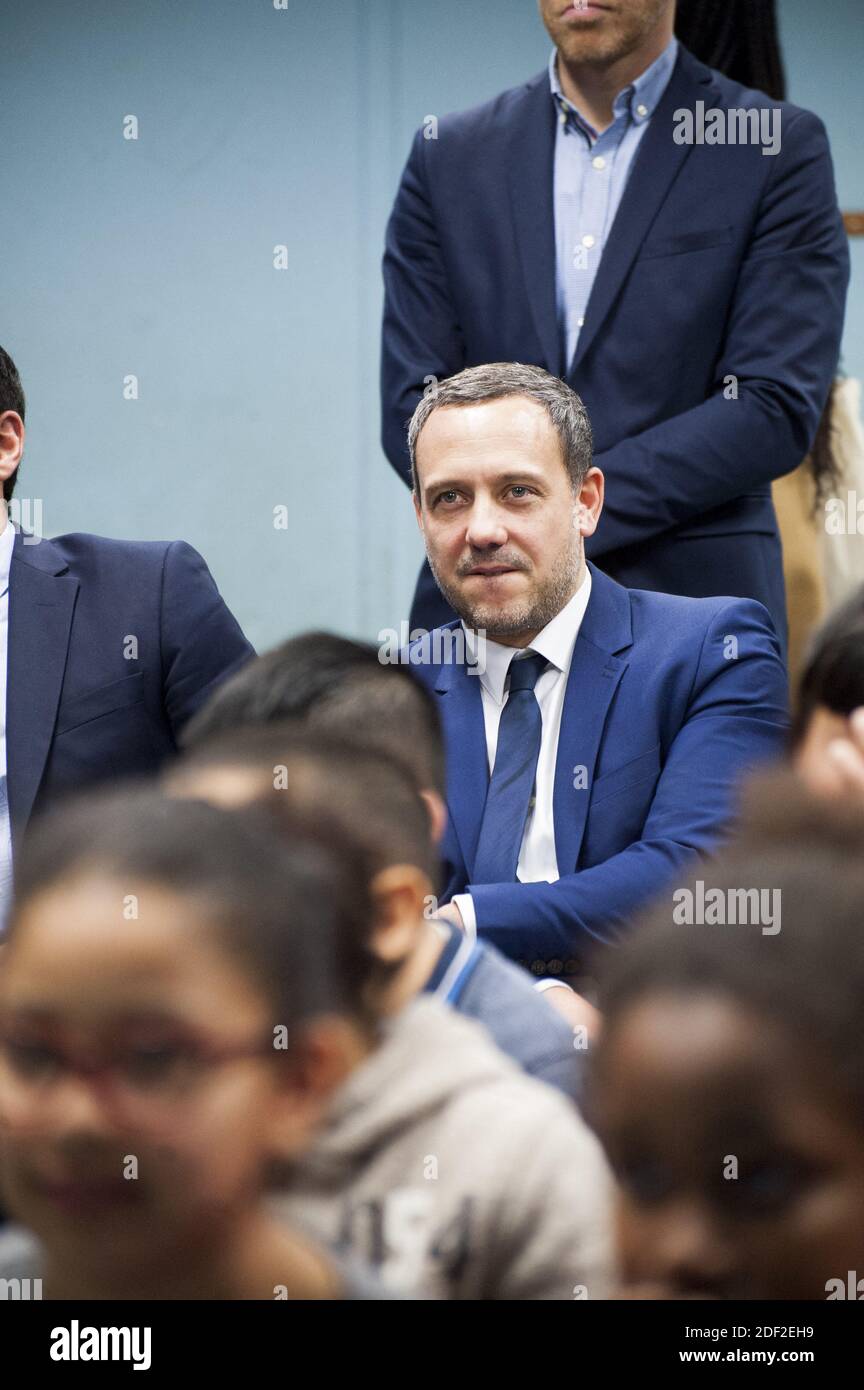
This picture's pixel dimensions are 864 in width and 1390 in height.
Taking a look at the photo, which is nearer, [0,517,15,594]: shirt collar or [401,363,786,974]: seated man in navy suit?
[401,363,786,974]: seated man in navy suit

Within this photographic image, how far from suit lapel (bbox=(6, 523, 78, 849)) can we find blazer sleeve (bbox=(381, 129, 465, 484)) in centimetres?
62

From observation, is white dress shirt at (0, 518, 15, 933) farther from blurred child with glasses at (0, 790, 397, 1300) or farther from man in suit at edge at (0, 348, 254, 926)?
blurred child with glasses at (0, 790, 397, 1300)

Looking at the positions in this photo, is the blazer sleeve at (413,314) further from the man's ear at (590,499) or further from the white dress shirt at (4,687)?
the white dress shirt at (4,687)

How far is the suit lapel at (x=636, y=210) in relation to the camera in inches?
89.7

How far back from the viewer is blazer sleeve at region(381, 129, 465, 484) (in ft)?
7.73

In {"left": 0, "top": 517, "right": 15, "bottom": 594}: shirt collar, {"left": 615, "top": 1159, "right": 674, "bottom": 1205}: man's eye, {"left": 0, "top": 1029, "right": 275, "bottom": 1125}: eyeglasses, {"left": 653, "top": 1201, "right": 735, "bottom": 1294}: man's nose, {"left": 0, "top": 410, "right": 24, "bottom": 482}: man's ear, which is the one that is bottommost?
{"left": 653, "top": 1201, "right": 735, "bottom": 1294}: man's nose

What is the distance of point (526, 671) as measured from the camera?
1865 mm

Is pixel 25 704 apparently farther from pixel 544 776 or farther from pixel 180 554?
pixel 544 776

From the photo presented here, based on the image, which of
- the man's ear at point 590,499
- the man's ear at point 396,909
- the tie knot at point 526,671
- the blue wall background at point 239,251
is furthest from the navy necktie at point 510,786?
the blue wall background at point 239,251

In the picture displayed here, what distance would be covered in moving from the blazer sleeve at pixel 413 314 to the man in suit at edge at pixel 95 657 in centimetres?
53

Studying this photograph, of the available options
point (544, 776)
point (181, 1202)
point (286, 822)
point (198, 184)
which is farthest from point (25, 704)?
point (198, 184)

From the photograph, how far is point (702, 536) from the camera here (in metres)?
2.28

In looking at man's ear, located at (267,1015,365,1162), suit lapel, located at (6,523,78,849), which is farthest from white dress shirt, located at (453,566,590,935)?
man's ear, located at (267,1015,365,1162)
